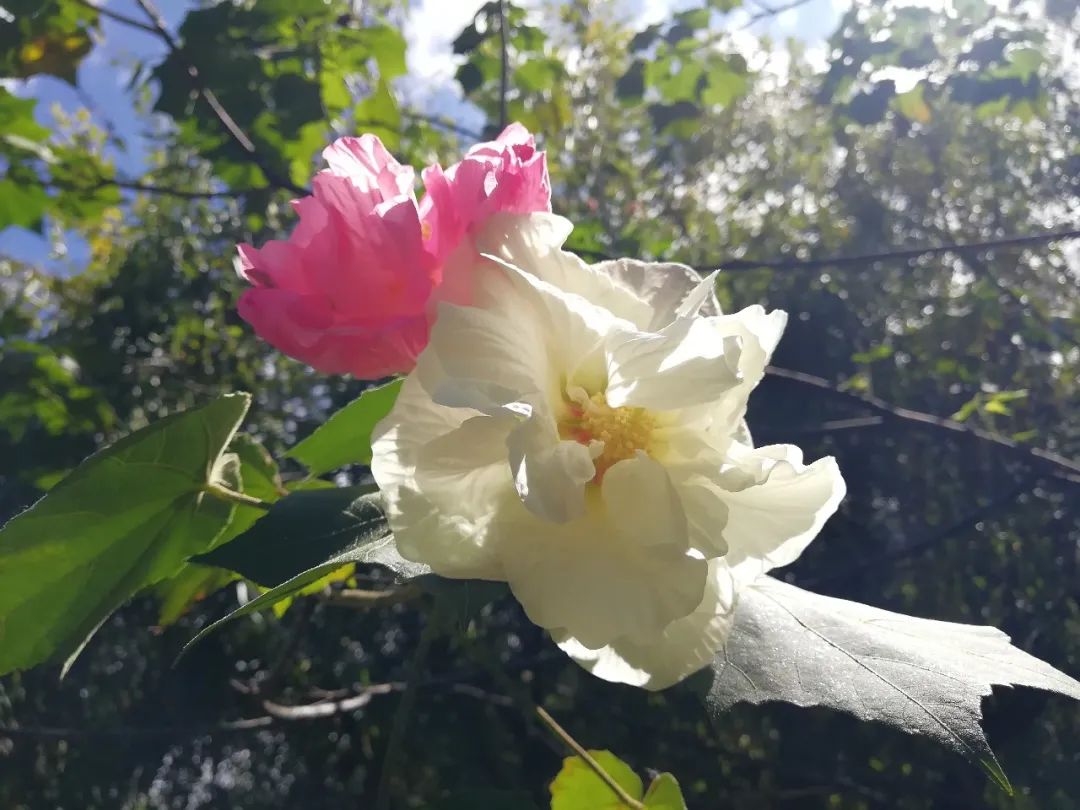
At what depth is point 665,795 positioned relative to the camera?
0.82 meters

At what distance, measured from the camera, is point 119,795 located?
432cm

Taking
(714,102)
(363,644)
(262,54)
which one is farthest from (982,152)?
(363,644)

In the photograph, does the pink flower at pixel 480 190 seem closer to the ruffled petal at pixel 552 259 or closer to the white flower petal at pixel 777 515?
the ruffled petal at pixel 552 259

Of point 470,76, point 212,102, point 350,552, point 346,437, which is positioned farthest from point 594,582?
point 470,76

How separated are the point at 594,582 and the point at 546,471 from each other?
9 centimetres

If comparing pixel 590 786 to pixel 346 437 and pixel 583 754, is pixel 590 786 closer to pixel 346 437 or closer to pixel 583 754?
pixel 583 754

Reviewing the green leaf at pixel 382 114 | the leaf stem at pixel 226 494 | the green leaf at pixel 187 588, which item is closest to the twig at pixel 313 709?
the green leaf at pixel 187 588

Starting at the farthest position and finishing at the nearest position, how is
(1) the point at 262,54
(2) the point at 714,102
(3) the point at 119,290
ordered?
1. (3) the point at 119,290
2. (2) the point at 714,102
3. (1) the point at 262,54

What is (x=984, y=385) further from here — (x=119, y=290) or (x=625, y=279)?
(x=119, y=290)

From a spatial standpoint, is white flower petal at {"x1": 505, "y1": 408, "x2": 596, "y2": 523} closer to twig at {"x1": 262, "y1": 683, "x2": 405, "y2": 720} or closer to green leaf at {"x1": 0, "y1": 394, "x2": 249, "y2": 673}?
green leaf at {"x1": 0, "y1": 394, "x2": 249, "y2": 673}

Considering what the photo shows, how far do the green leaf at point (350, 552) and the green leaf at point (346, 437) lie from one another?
15cm

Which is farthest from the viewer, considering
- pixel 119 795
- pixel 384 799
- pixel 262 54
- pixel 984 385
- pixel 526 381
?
pixel 119 795

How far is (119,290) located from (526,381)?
16.6ft

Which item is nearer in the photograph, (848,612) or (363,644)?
(848,612)
